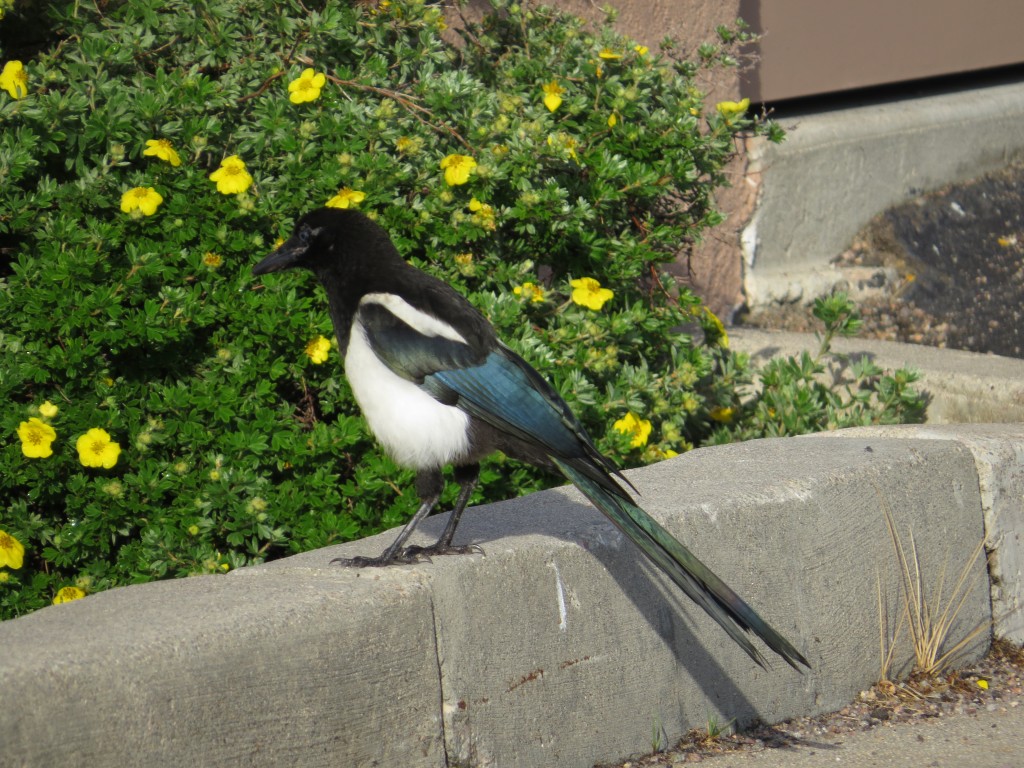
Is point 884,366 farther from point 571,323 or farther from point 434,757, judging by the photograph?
point 434,757

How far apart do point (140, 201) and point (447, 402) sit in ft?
3.71

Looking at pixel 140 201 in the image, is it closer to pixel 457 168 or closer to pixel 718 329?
pixel 457 168

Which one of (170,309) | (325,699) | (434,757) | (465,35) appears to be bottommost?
(434,757)

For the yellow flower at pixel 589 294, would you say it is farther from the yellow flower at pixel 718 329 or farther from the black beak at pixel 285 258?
the black beak at pixel 285 258

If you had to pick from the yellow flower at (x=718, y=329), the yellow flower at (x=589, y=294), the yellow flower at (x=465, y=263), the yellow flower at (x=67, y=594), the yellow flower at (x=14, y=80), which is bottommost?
the yellow flower at (x=718, y=329)

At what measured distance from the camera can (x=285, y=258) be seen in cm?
365

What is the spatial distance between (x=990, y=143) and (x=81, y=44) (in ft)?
19.6

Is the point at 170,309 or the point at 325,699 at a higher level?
the point at 170,309

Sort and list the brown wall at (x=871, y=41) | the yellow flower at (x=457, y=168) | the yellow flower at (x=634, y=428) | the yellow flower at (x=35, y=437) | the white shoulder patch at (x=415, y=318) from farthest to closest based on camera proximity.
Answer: the brown wall at (x=871, y=41) < the yellow flower at (x=634, y=428) < the yellow flower at (x=457, y=168) < the yellow flower at (x=35, y=437) < the white shoulder patch at (x=415, y=318)

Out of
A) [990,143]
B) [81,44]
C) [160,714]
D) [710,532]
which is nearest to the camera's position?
[160,714]

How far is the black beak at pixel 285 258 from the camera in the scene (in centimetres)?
365

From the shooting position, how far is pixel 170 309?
149 inches

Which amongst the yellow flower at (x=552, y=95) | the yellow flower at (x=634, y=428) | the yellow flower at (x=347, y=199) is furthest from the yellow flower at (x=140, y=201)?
the yellow flower at (x=634, y=428)

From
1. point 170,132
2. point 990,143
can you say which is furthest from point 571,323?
point 990,143
